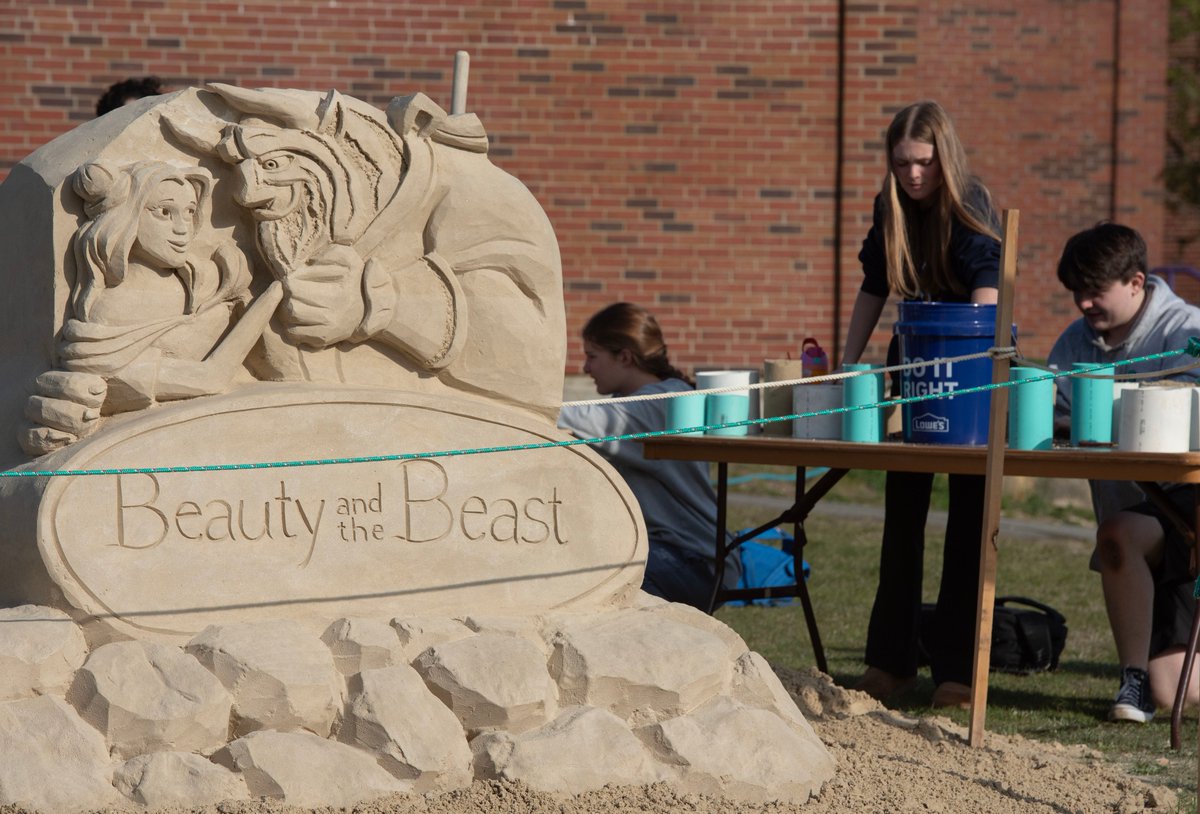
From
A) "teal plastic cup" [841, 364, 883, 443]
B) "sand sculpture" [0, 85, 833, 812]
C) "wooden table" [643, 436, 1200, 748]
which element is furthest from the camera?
"teal plastic cup" [841, 364, 883, 443]

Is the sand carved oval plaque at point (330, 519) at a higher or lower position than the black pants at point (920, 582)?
higher

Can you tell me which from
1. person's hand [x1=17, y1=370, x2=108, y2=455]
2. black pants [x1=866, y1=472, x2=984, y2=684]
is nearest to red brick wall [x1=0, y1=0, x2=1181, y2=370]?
black pants [x1=866, y1=472, x2=984, y2=684]

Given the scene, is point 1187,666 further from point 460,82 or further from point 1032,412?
point 460,82

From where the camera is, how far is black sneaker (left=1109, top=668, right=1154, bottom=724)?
476 centimetres

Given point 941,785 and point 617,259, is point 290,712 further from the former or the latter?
point 617,259

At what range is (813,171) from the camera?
1016 cm

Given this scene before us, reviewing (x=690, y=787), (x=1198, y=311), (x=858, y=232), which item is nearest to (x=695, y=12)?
(x=858, y=232)

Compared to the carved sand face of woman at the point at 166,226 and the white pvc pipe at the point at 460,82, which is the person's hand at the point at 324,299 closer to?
the carved sand face of woman at the point at 166,226

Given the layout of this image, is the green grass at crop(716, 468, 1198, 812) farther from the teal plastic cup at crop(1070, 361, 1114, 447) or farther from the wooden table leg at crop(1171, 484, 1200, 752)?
the teal plastic cup at crop(1070, 361, 1114, 447)

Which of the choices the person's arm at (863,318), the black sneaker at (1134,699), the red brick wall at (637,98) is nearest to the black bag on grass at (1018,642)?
the black sneaker at (1134,699)

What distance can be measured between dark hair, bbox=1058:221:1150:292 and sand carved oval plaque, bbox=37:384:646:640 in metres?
1.75

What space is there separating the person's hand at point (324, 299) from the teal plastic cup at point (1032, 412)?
73.6 inches

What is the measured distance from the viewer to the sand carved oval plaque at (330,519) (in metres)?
3.50

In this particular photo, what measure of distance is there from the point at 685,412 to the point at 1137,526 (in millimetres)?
1526
